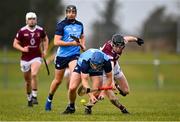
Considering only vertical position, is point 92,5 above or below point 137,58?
above

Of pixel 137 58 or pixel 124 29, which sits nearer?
pixel 137 58

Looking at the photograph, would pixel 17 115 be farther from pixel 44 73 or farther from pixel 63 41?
pixel 44 73

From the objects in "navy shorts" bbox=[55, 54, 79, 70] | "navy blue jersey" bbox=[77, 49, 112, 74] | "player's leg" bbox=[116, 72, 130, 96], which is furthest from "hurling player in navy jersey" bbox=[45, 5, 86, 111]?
"navy blue jersey" bbox=[77, 49, 112, 74]

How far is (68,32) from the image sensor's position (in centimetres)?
1603

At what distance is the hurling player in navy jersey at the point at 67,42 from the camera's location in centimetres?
1589

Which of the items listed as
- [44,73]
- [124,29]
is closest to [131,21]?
[124,29]

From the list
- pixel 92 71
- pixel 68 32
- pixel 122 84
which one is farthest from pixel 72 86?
pixel 68 32

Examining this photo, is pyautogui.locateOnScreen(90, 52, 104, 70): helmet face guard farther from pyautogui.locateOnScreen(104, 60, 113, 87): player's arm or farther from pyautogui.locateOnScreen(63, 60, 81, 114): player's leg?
pyautogui.locateOnScreen(63, 60, 81, 114): player's leg

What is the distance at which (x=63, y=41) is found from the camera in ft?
52.4

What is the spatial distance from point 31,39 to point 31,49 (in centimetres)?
26

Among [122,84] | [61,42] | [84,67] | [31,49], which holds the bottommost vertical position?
[122,84]

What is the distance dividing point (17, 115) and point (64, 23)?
7.90 feet

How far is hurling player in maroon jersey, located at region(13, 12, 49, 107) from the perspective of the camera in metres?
18.6

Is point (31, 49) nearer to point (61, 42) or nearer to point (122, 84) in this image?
point (61, 42)
